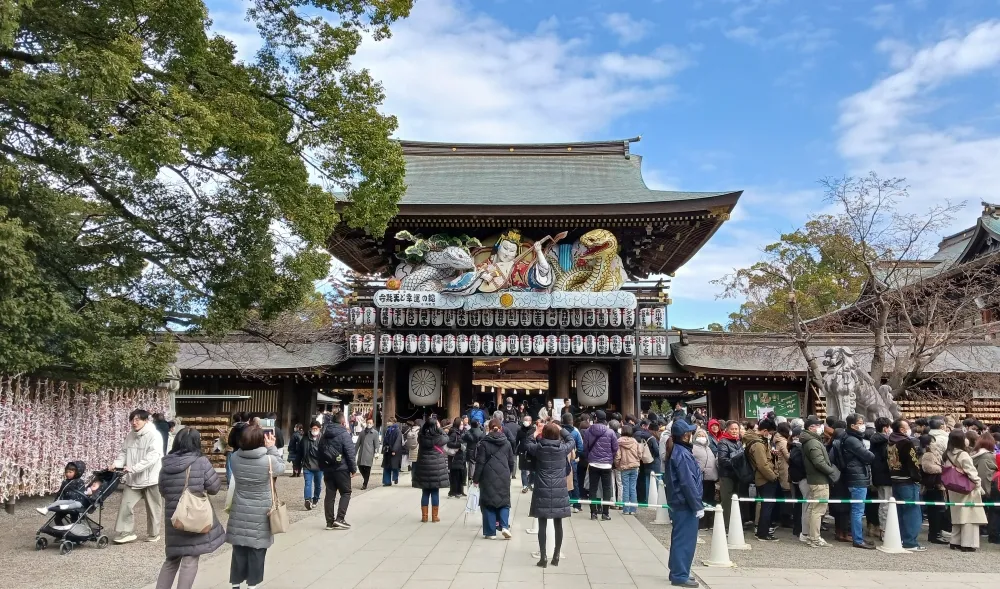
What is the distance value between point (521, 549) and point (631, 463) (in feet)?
9.39

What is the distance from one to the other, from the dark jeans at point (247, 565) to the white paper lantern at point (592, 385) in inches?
683

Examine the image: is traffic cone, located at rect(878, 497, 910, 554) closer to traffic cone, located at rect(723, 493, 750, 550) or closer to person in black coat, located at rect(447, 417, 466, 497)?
traffic cone, located at rect(723, 493, 750, 550)

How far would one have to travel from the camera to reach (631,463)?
416 inches

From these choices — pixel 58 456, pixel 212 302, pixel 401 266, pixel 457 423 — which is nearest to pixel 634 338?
pixel 401 266

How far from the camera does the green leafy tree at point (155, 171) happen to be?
8430 millimetres

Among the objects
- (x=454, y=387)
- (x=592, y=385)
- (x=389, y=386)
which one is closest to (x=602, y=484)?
(x=454, y=387)

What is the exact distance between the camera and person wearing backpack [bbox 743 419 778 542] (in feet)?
29.6

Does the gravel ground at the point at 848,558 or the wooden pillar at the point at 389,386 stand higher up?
the wooden pillar at the point at 389,386

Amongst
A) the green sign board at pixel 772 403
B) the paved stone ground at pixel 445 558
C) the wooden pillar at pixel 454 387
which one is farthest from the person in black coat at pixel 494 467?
the green sign board at pixel 772 403

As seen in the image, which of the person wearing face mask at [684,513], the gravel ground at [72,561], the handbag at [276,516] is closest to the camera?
the handbag at [276,516]

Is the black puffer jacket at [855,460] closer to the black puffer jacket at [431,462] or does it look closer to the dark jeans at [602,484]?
the dark jeans at [602,484]

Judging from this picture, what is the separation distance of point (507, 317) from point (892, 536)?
13522 mm

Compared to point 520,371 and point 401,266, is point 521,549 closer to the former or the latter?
point 401,266

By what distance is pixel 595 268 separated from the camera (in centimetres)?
2120
